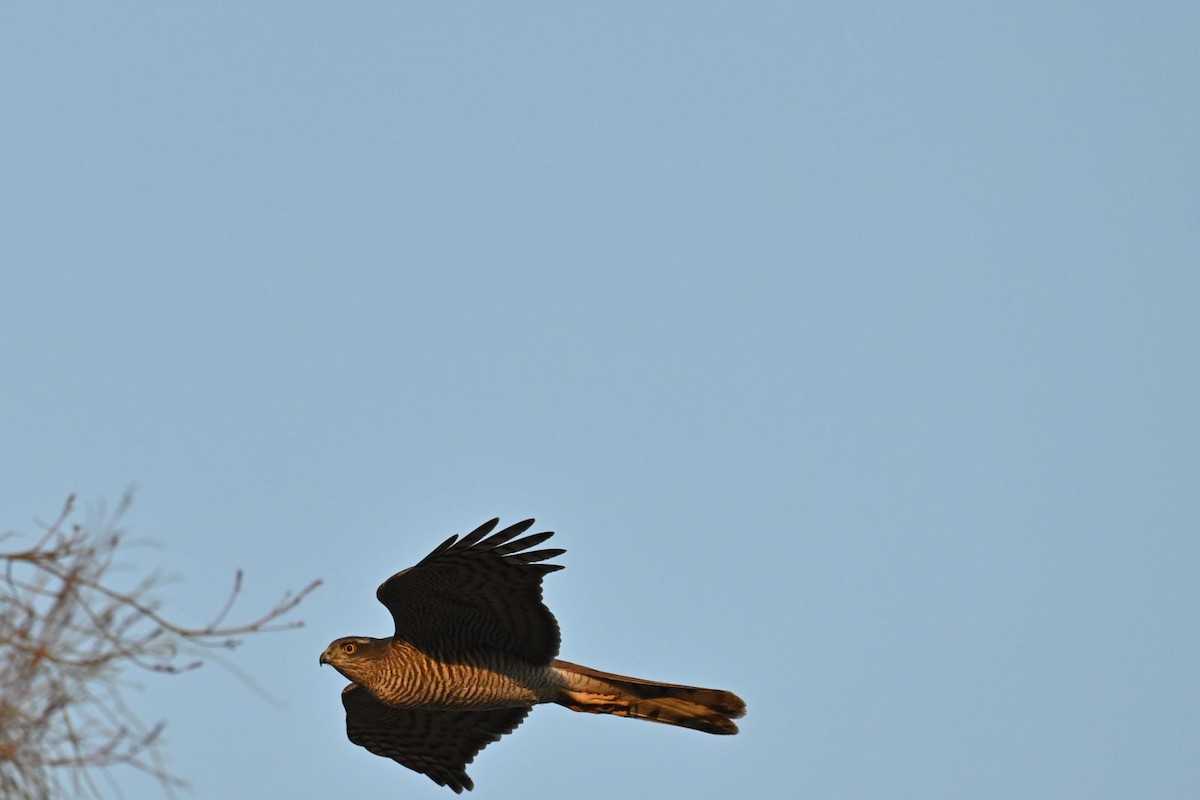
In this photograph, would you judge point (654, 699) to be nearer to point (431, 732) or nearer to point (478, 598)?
point (478, 598)

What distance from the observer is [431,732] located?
12.8 meters

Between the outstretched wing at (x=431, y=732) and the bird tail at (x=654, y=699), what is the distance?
108 centimetres

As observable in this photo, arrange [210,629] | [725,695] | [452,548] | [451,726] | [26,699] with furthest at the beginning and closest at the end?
[451,726] → [725,695] → [452,548] → [210,629] → [26,699]

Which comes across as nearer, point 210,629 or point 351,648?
point 210,629

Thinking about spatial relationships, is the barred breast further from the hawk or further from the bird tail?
the bird tail

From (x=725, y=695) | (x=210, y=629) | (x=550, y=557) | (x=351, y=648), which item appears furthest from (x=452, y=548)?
(x=210, y=629)

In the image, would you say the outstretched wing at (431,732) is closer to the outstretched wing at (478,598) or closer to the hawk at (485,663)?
the hawk at (485,663)

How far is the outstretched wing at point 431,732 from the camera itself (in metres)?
12.6

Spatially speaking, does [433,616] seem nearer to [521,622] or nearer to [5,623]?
[521,622]

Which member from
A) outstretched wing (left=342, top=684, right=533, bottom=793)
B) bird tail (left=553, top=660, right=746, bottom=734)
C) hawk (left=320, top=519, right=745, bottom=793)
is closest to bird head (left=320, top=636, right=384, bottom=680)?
hawk (left=320, top=519, right=745, bottom=793)

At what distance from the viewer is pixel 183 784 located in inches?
197

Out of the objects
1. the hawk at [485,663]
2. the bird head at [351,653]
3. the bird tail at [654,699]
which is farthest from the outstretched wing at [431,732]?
the bird tail at [654,699]

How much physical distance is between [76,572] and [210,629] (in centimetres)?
45

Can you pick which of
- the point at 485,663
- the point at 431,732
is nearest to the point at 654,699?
the point at 485,663
